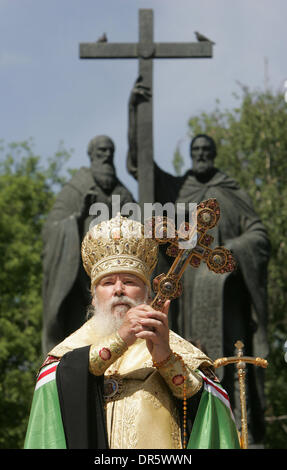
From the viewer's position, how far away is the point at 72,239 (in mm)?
14336

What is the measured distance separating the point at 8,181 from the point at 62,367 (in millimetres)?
27118

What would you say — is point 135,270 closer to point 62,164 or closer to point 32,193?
point 32,193

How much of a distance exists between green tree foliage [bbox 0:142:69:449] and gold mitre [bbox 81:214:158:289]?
2027 centimetres

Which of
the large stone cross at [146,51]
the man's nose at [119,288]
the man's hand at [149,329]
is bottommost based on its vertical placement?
the man's hand at [149,329]

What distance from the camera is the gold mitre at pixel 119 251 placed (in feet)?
20.1

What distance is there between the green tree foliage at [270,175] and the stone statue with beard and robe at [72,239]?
1286cm

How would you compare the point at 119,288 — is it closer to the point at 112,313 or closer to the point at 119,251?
the point at 112,313

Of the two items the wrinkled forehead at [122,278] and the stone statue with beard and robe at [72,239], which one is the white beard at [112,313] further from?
the stone statue with beard and robe at [72,239]

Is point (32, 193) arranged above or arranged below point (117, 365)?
above

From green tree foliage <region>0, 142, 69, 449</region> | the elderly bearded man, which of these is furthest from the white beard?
green tree foliage <region>0, 142, 69, 449</region>

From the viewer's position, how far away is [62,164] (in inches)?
1348

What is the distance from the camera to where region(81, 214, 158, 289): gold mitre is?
611cm

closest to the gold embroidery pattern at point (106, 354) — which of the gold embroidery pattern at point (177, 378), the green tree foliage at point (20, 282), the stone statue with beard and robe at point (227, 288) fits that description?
the gold embroidery pattern at point (177, 378)
